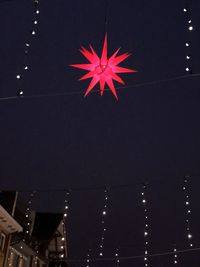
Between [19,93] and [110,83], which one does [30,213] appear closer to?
[19,93]

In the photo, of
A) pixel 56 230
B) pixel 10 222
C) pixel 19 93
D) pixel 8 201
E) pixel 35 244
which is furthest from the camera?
pixel 56 230

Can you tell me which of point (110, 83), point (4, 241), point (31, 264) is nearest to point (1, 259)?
point (4, 241)

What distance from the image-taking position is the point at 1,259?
16.3 meters

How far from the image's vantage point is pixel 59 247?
24719mm

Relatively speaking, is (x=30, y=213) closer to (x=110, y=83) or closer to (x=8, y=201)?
(x=8, y=201)

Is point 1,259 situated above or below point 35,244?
below

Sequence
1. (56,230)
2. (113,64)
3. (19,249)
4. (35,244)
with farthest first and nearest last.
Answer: (56,230)
(35,244)
(19,249)
(113,64)

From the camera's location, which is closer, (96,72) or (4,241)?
(96,72)

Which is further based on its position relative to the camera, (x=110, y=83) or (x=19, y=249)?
(x=19, y=249)

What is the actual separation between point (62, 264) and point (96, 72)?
718 inches

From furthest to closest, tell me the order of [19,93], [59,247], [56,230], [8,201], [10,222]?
1. [59,247]
2. [56,230]
3. [8,201]
4. [10,222]
5. [19,93]

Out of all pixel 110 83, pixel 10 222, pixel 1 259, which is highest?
pixel 110 83

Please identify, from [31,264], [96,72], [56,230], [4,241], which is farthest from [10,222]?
[96,72]

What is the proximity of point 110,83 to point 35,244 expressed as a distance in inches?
532
